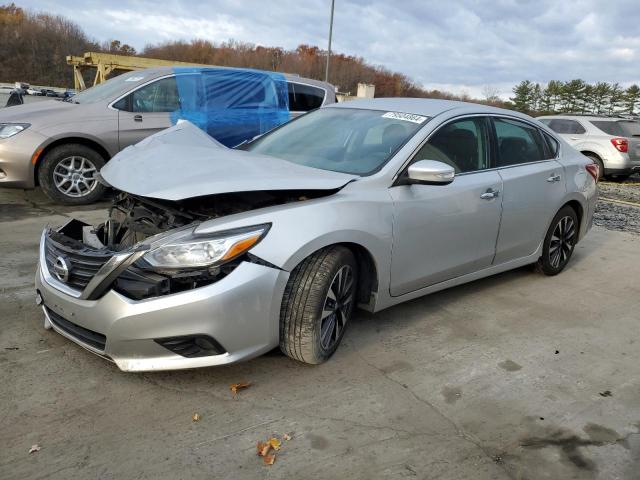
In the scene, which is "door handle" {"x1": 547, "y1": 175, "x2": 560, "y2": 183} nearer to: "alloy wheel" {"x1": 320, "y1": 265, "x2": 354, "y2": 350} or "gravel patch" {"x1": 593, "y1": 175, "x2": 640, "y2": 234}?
"alloy wheel" {"x1": 320, "y1": 265, "x2": 354, "y2": 350}

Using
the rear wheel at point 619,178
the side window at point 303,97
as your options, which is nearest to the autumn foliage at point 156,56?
the rear wheel at point 619,178

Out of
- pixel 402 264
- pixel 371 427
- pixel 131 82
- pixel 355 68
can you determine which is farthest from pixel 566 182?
pixel 355 68

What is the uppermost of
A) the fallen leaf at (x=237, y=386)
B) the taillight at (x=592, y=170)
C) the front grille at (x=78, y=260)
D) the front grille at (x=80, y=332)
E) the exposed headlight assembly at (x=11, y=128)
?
the taillight at (x=592, y=170)

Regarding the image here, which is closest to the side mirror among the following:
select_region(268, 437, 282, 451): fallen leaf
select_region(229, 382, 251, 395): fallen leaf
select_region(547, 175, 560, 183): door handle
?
select_region(229, 382, 251, 395): fallen leaf

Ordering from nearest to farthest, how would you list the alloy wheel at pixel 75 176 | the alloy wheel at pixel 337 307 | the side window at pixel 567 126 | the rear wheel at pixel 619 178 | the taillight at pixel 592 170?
1. the alloy wheel at pixel 337 307
2. the taillight at pixel 592 170
3. the alloy wheel at pixel 75 176
4. the side window at pixel 567 126
5. the rear wheel at pixel 619 178

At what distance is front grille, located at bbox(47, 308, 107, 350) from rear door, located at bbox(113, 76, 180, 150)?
4362 millimetres

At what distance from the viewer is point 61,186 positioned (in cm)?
658

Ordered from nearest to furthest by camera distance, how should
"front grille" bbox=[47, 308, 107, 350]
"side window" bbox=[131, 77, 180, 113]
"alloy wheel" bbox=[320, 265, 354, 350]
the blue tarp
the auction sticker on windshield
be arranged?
"front grille" bbox=[47, 308, 107, 350] < "alloy wheel" bbox=[320, 265, 354, 350] < the auction sticker on windshield < "side window" bbox=[131, 77, 180, 113] < the blue tarp

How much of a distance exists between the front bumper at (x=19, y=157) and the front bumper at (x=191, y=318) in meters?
4.28

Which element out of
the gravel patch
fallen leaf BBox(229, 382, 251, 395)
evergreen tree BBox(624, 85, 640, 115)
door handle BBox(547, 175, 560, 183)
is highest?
evergreen tree BBox(624, 85, 640, 115)

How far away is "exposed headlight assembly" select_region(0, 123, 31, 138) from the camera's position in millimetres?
6277

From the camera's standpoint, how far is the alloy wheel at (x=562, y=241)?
193 inches

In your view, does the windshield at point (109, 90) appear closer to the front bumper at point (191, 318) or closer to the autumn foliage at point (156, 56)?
the front bumper at point (191, 318)

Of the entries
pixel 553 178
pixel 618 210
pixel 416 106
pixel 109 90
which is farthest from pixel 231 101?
pixel 618 210
